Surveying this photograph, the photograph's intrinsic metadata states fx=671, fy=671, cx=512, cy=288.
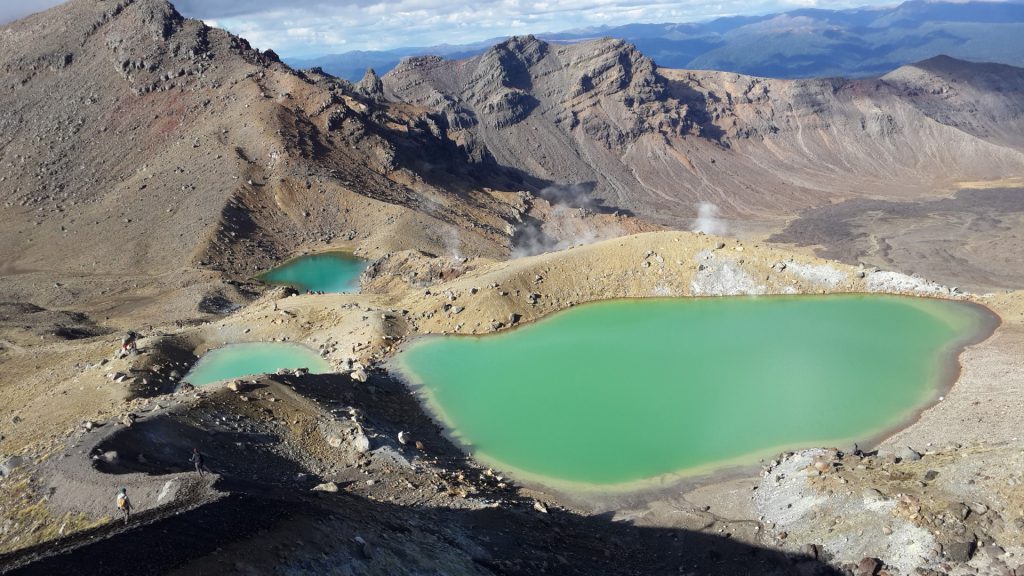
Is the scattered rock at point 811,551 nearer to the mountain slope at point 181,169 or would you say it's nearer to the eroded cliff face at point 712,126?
the mountain slope at point 181,169

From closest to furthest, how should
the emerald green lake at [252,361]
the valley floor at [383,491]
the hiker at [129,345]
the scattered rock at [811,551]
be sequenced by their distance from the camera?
the valley floor at [383,491] → the scattered rock at [811,551] → the hiker at [129,345] → the emerald green lake at [252,361]

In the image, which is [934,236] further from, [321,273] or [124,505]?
[124,505]

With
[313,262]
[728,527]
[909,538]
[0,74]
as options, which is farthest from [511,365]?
[0,74]

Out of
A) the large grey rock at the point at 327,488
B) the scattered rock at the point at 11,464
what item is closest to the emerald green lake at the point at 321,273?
the large grey rock at the point at 327,488

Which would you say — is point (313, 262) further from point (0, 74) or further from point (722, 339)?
point (0, 74)

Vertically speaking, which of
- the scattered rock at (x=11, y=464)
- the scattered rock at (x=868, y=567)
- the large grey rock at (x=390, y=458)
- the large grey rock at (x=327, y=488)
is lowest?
the scattered rock at (x=868, y=567)

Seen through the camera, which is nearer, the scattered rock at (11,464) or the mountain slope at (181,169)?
the scattered rock at (11,464)
